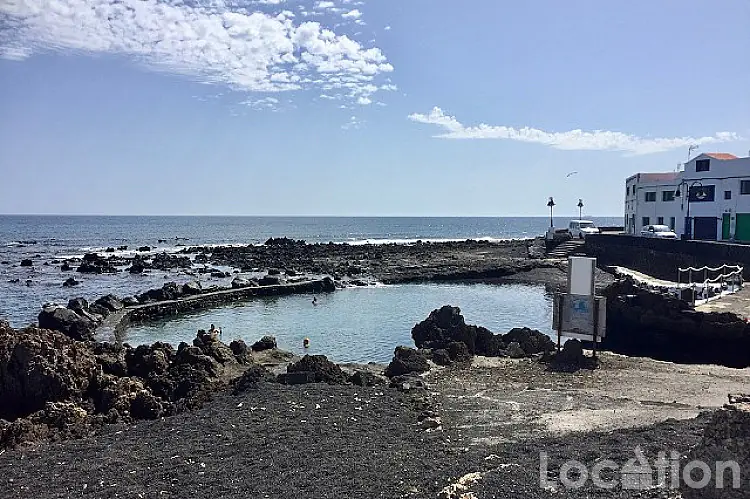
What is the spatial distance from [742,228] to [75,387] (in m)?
43.6

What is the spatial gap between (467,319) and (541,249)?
39.0 meters

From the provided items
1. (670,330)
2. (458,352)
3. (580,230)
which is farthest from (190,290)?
(580,230)

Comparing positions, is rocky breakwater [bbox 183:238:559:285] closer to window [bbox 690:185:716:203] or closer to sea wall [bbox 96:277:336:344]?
sea wall [bbox 96:277:336:344]

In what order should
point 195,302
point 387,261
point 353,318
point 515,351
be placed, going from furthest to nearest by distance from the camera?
point 387,261 < point 195,302 < point 353,318 < point 515,351

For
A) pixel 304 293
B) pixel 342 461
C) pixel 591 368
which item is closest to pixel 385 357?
pixel 591 368

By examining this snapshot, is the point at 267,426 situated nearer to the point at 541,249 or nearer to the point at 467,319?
the point at 467,319

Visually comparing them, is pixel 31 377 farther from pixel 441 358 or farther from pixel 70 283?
pixel 70 283

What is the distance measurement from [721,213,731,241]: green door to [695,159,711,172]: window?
393 cm

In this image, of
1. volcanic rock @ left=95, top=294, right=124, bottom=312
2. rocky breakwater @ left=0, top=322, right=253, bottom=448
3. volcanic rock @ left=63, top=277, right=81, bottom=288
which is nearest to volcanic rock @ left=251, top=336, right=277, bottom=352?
rocky breakwater @ left=0, top=322, right=253, bottom=448

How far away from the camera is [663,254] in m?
39.7

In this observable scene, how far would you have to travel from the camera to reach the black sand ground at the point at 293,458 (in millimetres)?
8477

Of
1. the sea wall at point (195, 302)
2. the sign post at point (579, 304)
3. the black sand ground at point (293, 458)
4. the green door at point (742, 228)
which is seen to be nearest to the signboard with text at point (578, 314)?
the sign post at point (579, 304)

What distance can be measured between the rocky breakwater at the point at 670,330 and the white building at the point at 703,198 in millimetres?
23738

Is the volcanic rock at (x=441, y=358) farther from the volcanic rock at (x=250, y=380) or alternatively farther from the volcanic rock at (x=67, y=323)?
the volcanic rock at (x=67, y=323)
